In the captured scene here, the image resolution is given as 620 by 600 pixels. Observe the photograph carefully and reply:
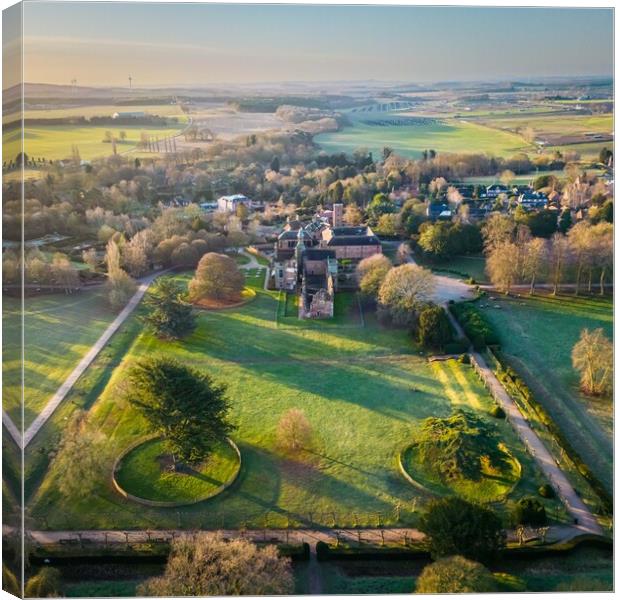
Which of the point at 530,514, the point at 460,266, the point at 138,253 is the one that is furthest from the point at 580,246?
the point at 138,253

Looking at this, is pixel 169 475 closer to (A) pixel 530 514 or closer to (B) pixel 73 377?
(B) pixel 73 377

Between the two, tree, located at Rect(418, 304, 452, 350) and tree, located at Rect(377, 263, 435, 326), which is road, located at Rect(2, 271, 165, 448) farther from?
tree, located at Rect(418, 304, 452, 350)

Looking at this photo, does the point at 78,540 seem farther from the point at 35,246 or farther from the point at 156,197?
the point at 156,197

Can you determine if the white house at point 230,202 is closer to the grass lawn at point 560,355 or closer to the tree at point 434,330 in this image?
the grass lawn at point 560,355

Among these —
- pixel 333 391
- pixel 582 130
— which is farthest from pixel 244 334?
pixel 582 130

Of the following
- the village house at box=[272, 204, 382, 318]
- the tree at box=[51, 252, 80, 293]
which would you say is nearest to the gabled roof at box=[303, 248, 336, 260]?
the village house at box=[272, 204, 382, 318]

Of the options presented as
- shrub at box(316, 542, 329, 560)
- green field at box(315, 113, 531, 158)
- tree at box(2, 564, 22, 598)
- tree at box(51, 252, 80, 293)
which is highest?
green field at box(315, 113, 531, 158)

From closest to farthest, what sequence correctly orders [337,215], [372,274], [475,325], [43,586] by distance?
[43,586], [475,325], [372,274], [337,215]

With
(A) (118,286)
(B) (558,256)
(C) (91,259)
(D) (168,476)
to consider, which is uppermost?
(B) (558,256)
